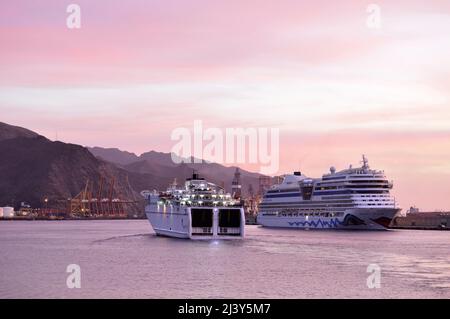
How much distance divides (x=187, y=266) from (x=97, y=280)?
12847mm

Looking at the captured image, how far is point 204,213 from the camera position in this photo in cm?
10669

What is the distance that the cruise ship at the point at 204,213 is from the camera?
350 ft

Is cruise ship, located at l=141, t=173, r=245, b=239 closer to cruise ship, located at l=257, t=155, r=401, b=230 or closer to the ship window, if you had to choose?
the ship window

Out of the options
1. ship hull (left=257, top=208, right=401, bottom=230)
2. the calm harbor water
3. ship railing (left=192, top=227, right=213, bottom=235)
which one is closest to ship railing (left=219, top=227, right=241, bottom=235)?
ship railing (left=192, top=227, right=213, bottom=235)

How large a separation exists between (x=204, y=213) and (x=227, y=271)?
126 feet

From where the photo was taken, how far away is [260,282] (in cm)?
6069

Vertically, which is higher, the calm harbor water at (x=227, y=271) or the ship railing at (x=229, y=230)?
the ship railing at (x=229, y=230)

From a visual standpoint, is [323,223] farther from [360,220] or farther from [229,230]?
[229,230]

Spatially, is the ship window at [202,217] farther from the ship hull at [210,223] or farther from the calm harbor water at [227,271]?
the calm harbor water at [227,271]

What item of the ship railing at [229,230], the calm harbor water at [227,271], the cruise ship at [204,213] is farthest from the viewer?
the ship railing at [229,230]

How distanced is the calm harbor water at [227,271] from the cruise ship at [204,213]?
5.37 metres

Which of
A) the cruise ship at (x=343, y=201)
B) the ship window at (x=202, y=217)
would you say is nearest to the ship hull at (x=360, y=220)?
the cruise ship at (x=343, y=201)

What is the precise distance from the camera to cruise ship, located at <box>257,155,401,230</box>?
497 ft

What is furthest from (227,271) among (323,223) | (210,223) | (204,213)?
(323,223)
